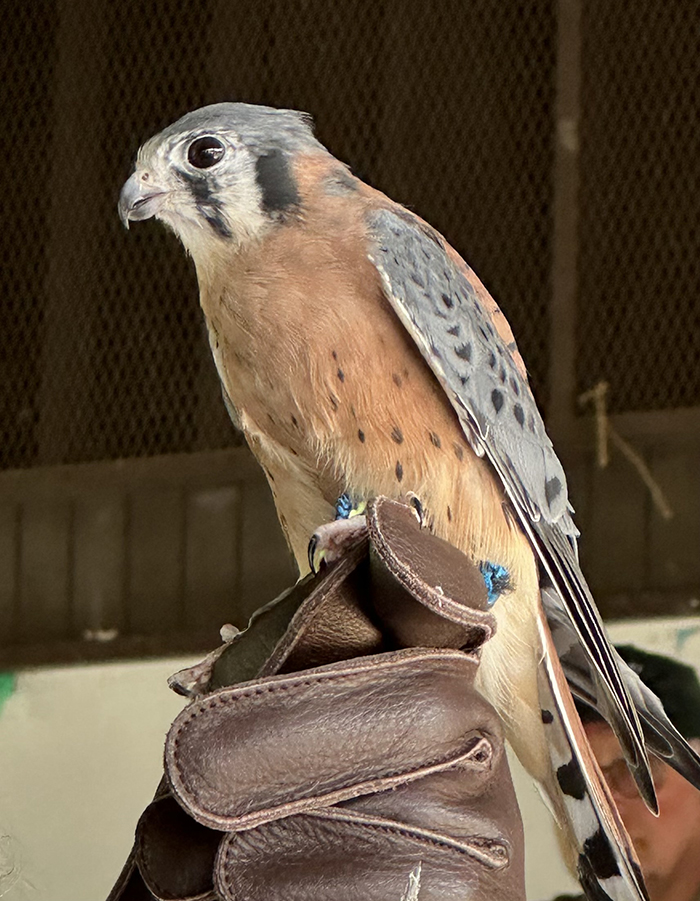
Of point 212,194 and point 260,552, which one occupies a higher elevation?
point 212,194

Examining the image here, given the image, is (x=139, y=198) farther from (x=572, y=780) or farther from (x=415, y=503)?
(x=572, y=780)

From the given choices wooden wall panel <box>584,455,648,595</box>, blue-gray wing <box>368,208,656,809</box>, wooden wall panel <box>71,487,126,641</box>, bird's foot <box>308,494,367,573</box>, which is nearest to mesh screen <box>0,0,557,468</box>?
wooden wall panel <box>71,487,126,641</box>

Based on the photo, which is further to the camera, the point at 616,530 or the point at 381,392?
the point at 616,530

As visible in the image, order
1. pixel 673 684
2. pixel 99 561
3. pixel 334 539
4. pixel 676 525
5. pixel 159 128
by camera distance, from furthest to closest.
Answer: pixel 99 561 → pixel 159 128 → pixel 676 525 → pixel 673 684 → pixel 334 539

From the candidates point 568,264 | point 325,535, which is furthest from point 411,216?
point 568,264

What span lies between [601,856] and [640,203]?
1608 mm

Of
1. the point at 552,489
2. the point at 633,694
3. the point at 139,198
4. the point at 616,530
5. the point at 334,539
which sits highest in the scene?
the point at 139,198

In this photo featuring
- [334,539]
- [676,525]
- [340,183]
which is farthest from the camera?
[676,525]

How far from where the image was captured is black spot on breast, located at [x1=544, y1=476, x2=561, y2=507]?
1.35 metres

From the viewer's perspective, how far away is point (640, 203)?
8.25 ft

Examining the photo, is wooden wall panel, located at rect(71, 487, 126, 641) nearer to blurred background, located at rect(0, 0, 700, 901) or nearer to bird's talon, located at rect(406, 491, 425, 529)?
blurred background, located at rect(0, 0, 700, 901)

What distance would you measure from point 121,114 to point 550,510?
161cm

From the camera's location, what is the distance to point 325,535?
0.98 meters

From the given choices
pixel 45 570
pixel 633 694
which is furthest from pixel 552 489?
pixel 45 570
